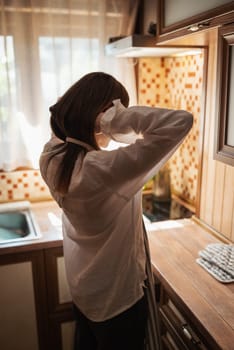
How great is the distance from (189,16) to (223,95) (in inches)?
12.6

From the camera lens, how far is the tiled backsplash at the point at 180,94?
1.86 meters

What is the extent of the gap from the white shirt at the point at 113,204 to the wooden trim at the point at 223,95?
300mm

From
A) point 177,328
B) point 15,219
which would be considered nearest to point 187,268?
point 177,328

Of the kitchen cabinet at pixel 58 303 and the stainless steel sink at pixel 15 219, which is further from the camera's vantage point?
the stainless steel sink at pixel 15 219

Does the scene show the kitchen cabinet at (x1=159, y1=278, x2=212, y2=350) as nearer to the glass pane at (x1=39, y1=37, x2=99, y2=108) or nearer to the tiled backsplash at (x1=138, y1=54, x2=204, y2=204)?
the tiled backsplash at (x1=138, y1=54, x2=204, y2=204)

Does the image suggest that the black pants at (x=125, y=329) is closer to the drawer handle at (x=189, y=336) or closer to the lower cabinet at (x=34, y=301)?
the drawer handle at (x=189, y=336)

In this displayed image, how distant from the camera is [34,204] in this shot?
2072 mm

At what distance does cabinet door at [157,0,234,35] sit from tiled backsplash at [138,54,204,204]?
43 cm

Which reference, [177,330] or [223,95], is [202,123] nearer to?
[223,95]

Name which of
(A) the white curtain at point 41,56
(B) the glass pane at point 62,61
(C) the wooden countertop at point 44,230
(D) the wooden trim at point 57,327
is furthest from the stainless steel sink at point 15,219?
(B) the glass pane at point 62,61

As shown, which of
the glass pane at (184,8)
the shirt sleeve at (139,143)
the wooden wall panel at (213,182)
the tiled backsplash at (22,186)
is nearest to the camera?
the shirt sleeve at (139,143)

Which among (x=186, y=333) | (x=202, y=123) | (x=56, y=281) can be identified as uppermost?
(x=202, y=123)

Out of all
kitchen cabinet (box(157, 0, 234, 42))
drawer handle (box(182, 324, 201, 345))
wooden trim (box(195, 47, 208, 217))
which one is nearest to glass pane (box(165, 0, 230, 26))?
kitchen cabinet (box(157, 0, 234, 42))

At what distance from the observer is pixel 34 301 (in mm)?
1634
